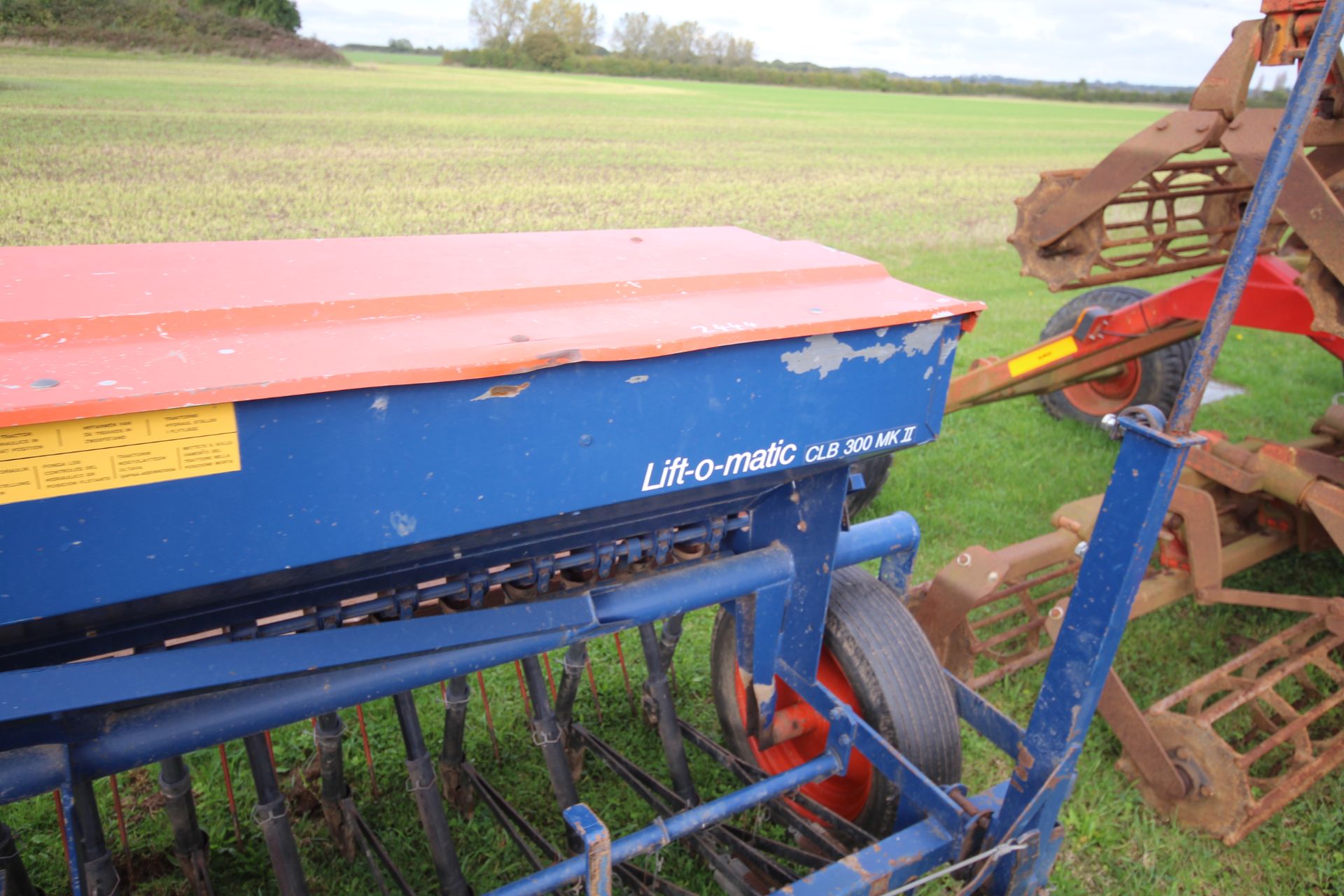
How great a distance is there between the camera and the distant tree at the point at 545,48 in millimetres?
12241

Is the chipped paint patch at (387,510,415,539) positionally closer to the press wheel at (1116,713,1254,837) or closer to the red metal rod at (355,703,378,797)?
the red metal rod at (355,703,378,797)

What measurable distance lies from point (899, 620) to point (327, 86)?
17.1 feet

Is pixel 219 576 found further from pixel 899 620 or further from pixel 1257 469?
pixel 1257 469

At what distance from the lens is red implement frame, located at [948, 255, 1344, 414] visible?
3576mm

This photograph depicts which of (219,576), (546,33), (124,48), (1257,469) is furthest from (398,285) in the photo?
(546,33)

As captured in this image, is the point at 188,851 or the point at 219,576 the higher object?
the point at 219,576

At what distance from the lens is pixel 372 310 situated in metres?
1.73

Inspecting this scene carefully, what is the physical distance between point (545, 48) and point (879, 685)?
485 inches

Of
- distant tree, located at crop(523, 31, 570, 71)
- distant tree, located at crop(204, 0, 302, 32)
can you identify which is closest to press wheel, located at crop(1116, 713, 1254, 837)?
distant tree, located at crop(204, 0, 302, 32)

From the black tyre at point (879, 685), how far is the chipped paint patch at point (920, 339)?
89 cm

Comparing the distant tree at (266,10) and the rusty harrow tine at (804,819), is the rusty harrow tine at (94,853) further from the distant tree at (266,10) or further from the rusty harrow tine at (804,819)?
the distant tree at (266,10)

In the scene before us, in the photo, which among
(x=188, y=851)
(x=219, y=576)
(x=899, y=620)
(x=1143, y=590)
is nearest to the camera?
(x=219, y=576)

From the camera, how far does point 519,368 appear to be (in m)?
1.53

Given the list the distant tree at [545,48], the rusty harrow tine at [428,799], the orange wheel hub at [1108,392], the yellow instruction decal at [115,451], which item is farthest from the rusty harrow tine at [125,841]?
the distant tree at [545,48]
